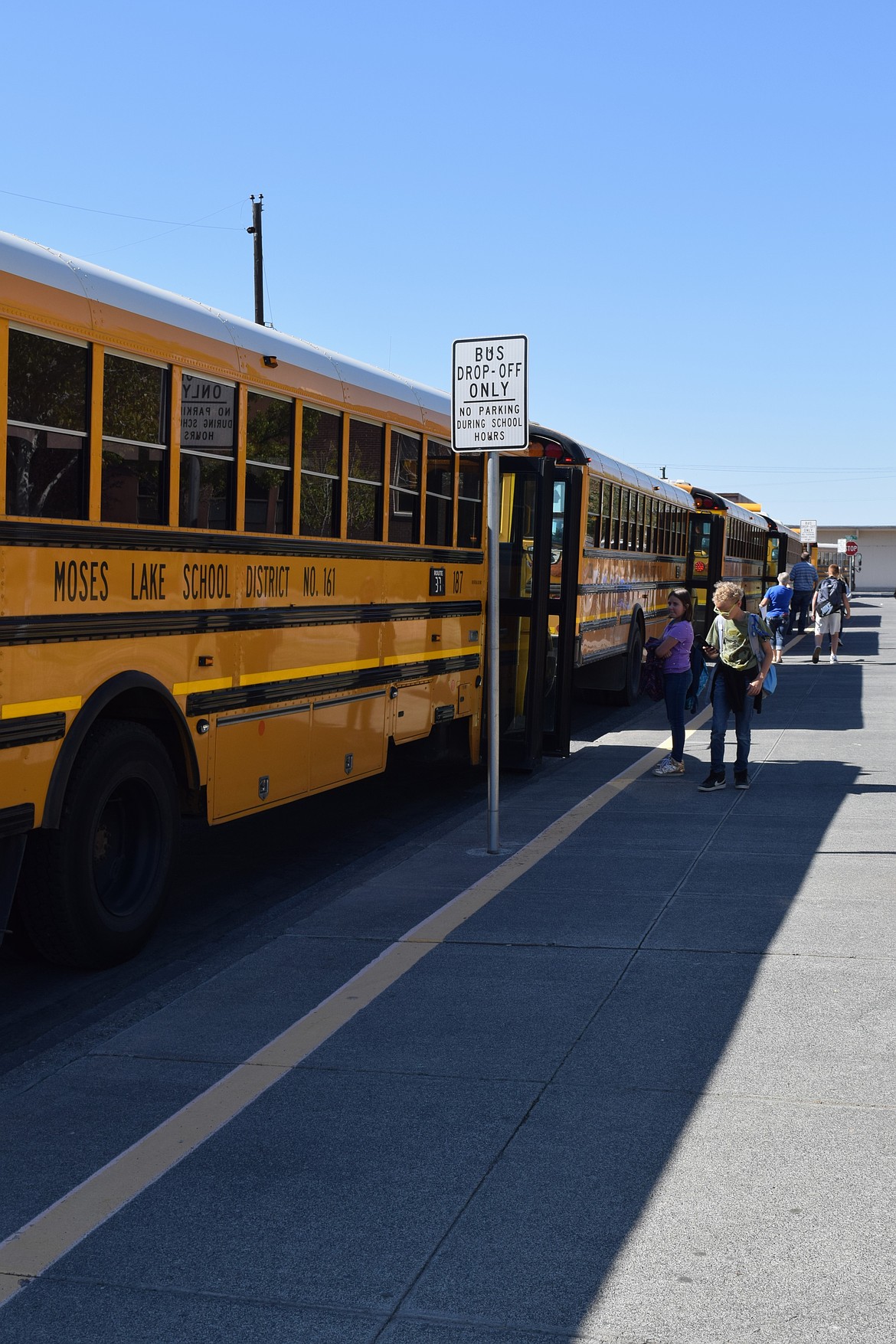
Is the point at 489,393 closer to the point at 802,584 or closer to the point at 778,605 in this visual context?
the point at 778,605

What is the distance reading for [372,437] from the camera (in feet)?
27.5

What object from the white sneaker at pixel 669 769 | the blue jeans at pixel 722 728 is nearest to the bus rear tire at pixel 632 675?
the white sneaker at pixel 669 769

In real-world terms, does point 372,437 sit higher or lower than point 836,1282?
higher

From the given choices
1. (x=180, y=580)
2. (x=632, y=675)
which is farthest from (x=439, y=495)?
(x=632, y=675)

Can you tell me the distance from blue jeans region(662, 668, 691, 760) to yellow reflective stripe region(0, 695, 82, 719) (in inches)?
246

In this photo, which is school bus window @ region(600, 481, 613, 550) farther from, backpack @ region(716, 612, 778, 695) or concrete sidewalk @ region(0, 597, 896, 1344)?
concrete sidewalk @ region(0, 597, 896, 1344)

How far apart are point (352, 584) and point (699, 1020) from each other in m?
3.79

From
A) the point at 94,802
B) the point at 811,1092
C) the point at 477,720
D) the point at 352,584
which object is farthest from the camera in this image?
the point at 477,720

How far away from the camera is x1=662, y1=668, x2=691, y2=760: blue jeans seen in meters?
11.0

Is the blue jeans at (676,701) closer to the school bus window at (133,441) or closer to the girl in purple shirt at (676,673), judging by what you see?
the girl in purple shirt at (676,673)

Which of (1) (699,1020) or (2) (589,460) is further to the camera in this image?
(2) (589,460)

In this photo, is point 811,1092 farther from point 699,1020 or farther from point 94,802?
point 94,802

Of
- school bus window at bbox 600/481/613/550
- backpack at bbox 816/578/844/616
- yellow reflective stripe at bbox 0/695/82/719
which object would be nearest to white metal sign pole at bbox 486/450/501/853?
yellow reflective stripe at bbox 0/695/82/719

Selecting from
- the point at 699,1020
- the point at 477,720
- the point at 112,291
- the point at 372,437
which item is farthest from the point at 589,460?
the point at 699,1020
